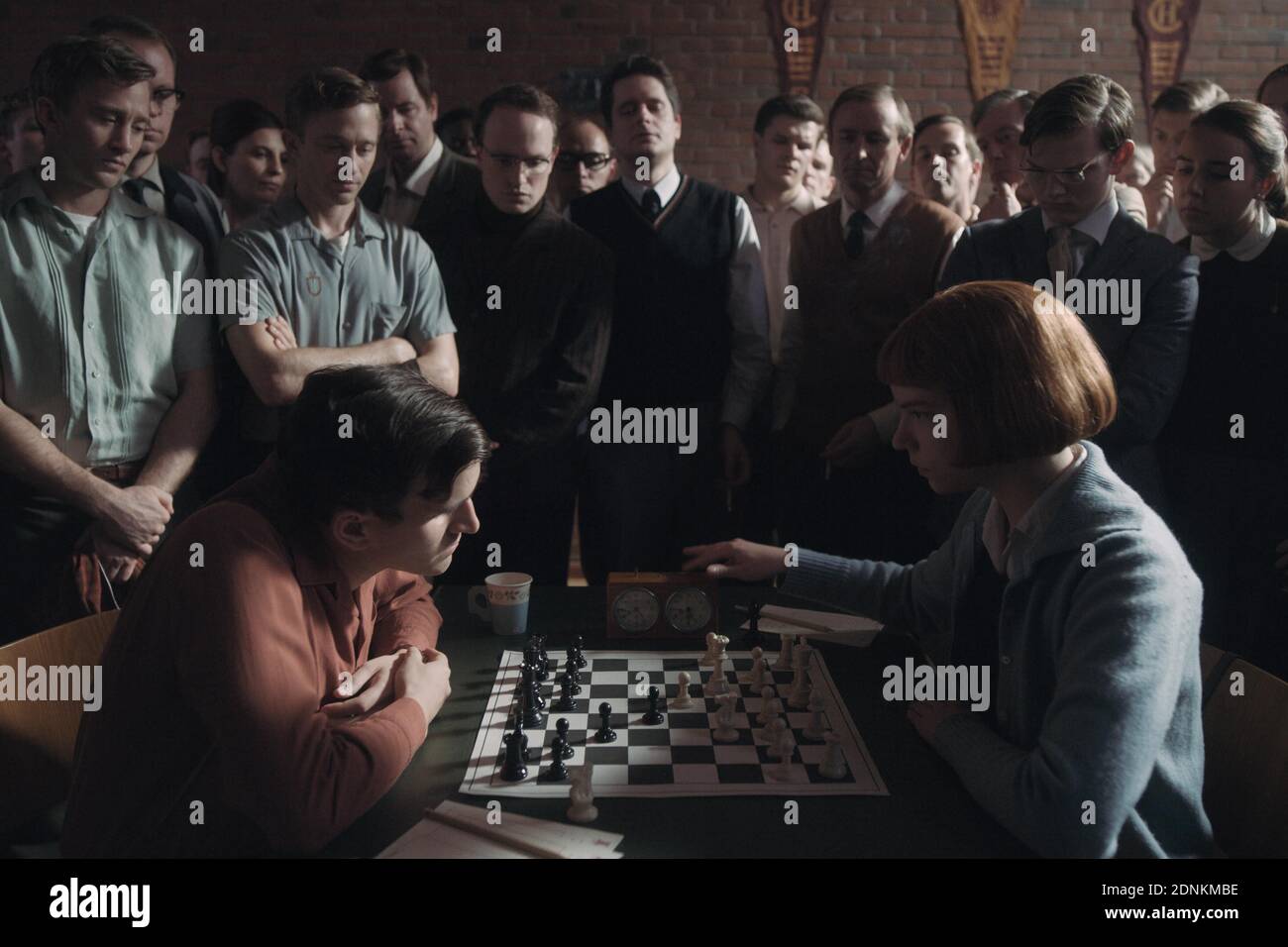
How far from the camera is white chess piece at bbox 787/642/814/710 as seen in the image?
175 cm

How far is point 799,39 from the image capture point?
6.04 metres

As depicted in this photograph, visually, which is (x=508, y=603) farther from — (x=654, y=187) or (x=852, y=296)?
(x=654, y=187)

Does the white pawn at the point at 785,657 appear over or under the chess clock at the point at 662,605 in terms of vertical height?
under

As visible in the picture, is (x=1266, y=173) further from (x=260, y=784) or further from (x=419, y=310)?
(x=260, y=784)

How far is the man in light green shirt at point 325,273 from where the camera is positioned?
2611 mm

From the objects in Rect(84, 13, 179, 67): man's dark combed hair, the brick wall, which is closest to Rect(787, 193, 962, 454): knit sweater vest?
Rect(84, 13, 179, 67): man's dark combed hair

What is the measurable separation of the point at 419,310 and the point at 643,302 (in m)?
0.71

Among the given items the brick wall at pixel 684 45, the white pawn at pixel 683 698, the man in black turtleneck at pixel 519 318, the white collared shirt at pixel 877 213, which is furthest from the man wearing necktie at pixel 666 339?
the brick wall at pixel 684 45

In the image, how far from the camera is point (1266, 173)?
8.73ft

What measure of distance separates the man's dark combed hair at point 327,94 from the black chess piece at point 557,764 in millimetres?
1843

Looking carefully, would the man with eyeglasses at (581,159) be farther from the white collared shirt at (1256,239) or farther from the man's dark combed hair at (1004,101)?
the white collared shirt at (1256,239)

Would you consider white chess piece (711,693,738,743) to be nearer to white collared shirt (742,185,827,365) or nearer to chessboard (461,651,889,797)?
chessboard (461,651,889,797)
